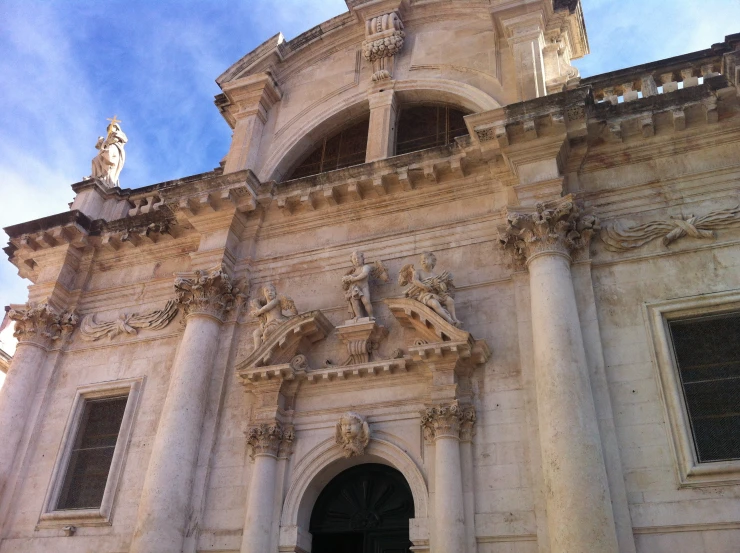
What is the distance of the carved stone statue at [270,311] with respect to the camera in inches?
412

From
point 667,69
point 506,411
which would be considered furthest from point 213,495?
point 667,69

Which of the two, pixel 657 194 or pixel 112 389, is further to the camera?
pixel 112 389

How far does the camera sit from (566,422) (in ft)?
25.3

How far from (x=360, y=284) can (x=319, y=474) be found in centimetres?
284

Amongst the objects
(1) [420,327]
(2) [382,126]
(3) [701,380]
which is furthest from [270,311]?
(3) [701,380]

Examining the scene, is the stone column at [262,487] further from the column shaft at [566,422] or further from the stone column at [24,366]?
the stone column at [24,366]

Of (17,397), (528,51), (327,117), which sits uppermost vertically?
(327,117)

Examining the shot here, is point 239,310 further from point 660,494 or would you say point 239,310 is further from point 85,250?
point 660,494

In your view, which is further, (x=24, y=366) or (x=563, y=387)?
(x=24, y=366)

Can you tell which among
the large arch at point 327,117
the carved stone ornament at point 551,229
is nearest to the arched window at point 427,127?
the large arch at point 327,117

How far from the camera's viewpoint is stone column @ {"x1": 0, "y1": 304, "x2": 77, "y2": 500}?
37.2 ft

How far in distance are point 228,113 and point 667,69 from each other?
8802mm

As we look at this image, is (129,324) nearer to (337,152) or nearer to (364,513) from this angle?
(337,152)

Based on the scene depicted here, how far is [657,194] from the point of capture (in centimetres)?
948
